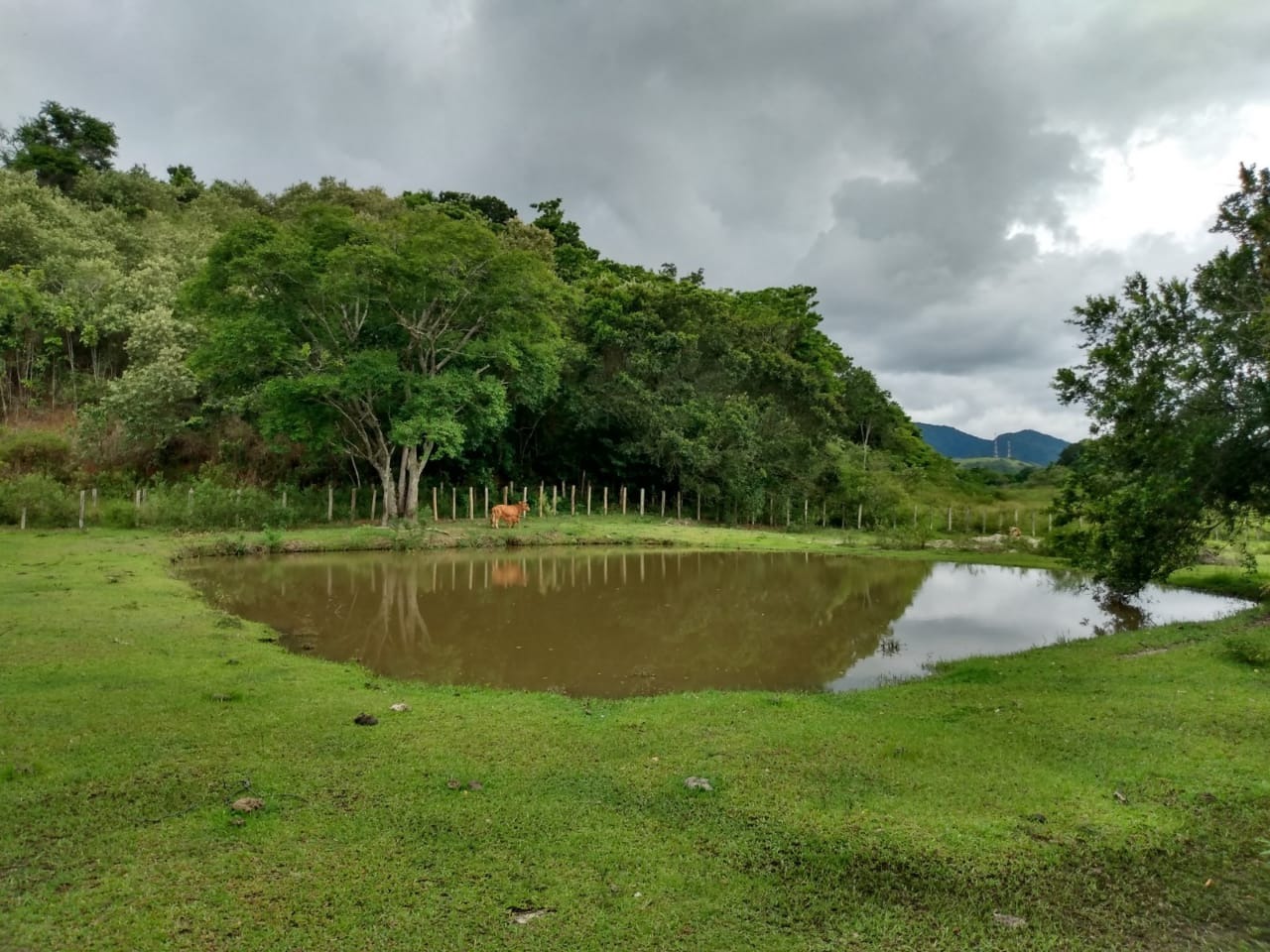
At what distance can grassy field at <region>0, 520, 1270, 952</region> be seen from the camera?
337 centimetres

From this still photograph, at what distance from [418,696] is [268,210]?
4787 cm

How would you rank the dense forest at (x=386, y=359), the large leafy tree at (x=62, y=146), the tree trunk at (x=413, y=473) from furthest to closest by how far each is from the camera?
1. the large leafy tree at (x=62, y=146)
2. the tree trunk at (x=413, y=473)
3. the dense forest at (x=386, y=359)

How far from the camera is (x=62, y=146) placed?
45.0 m

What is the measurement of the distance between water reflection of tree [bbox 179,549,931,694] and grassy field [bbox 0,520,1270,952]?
1.76m

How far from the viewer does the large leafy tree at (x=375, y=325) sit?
21.1 metres

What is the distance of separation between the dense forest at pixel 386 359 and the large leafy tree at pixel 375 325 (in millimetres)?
91

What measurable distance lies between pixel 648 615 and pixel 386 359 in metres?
13.7

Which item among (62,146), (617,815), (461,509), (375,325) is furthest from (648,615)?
(62,146)

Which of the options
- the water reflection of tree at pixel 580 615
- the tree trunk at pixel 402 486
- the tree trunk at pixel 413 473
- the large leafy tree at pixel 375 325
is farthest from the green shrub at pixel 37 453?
the water reflection of tree at pixel 580 615

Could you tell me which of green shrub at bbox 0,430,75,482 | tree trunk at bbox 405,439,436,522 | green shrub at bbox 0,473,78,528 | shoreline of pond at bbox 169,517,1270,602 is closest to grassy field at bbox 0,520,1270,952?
shoreline of pond at bbox 169,517,1270,602

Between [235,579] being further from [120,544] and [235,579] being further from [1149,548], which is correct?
[1149,548]

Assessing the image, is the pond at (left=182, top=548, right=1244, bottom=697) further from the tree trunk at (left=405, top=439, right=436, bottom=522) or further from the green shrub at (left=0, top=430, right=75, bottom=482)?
the green shrub at (left=0, top=430, right=75, bottom=482)

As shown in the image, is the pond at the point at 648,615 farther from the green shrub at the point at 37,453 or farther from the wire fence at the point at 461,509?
the green shrub at the point at 37,453

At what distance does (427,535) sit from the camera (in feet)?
69.2
